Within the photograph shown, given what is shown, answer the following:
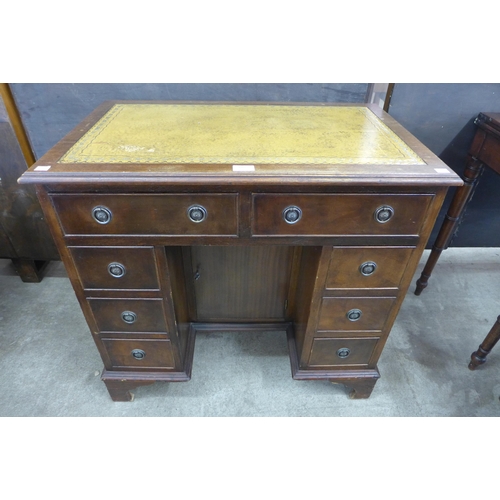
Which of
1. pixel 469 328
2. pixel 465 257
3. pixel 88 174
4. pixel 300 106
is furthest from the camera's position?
pixel 465 257

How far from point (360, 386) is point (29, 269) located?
1.63 metres

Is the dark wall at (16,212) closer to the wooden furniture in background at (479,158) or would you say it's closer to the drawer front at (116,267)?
the drawer front at (116,267)

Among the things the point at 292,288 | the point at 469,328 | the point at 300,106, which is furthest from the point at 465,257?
the point at 300,106

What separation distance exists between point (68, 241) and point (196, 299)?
0.63 metres

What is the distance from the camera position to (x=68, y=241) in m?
0.93

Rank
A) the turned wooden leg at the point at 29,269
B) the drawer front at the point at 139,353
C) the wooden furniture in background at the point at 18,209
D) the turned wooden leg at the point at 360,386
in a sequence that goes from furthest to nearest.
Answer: the turned wooden leg at the point at 29,269 < the wooden furniture in background at the point at 18,209 < the turned wooden leg at the point at 360,386 < the drawer front at the point at 139,353

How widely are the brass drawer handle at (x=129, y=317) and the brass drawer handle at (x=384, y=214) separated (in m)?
0.76

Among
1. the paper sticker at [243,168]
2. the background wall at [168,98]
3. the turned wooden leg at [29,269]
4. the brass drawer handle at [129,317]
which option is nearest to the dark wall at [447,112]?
the background wall at [168,98]

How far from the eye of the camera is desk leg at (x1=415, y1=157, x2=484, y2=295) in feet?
4.92

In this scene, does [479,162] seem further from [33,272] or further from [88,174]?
[33,272]

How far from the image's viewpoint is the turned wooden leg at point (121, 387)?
4.17ft

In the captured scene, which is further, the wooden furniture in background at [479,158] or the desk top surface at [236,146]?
the wooden furniture in background at [479,158]

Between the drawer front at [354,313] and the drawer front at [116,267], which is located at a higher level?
the drawer front at [116,267]

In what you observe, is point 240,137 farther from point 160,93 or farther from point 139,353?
point 139,353
